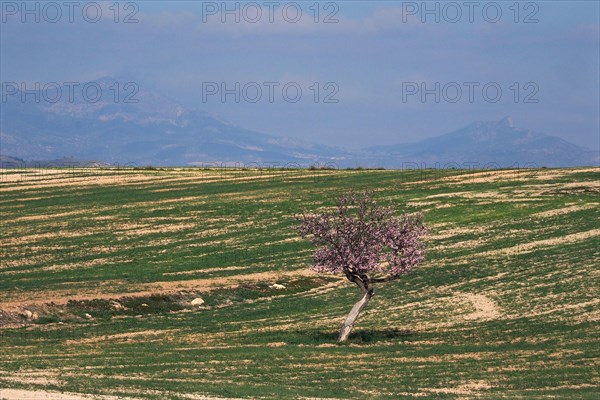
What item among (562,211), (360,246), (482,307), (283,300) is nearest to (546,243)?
(562,211)

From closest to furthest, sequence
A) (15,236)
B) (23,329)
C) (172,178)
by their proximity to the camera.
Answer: (23,329) → (15,236) → (172,178)

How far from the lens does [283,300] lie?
2434 inches

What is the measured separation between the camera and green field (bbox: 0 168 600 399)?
125ft

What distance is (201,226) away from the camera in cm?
8825

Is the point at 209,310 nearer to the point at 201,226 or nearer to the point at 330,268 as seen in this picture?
the point at 330,268

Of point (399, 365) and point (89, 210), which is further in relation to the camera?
point (89, 210)

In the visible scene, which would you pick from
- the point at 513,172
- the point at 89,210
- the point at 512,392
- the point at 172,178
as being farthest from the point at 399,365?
the point at 172,178

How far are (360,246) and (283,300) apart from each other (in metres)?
14.1

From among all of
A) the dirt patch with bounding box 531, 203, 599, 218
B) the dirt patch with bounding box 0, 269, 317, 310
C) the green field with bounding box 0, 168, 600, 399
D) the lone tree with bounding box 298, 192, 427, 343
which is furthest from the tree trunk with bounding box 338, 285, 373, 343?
the dirt patch with bounding box 531, 203, 599, 218

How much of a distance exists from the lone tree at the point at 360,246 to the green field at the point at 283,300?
115 inches

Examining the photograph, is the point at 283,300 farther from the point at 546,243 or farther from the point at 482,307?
the point at 546,243

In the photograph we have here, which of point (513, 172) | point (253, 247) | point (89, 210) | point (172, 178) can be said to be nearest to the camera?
point (253, 247)

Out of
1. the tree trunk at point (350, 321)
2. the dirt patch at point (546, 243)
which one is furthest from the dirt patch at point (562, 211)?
the tree trunk at point (350, 321)

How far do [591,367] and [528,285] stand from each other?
19.5m
